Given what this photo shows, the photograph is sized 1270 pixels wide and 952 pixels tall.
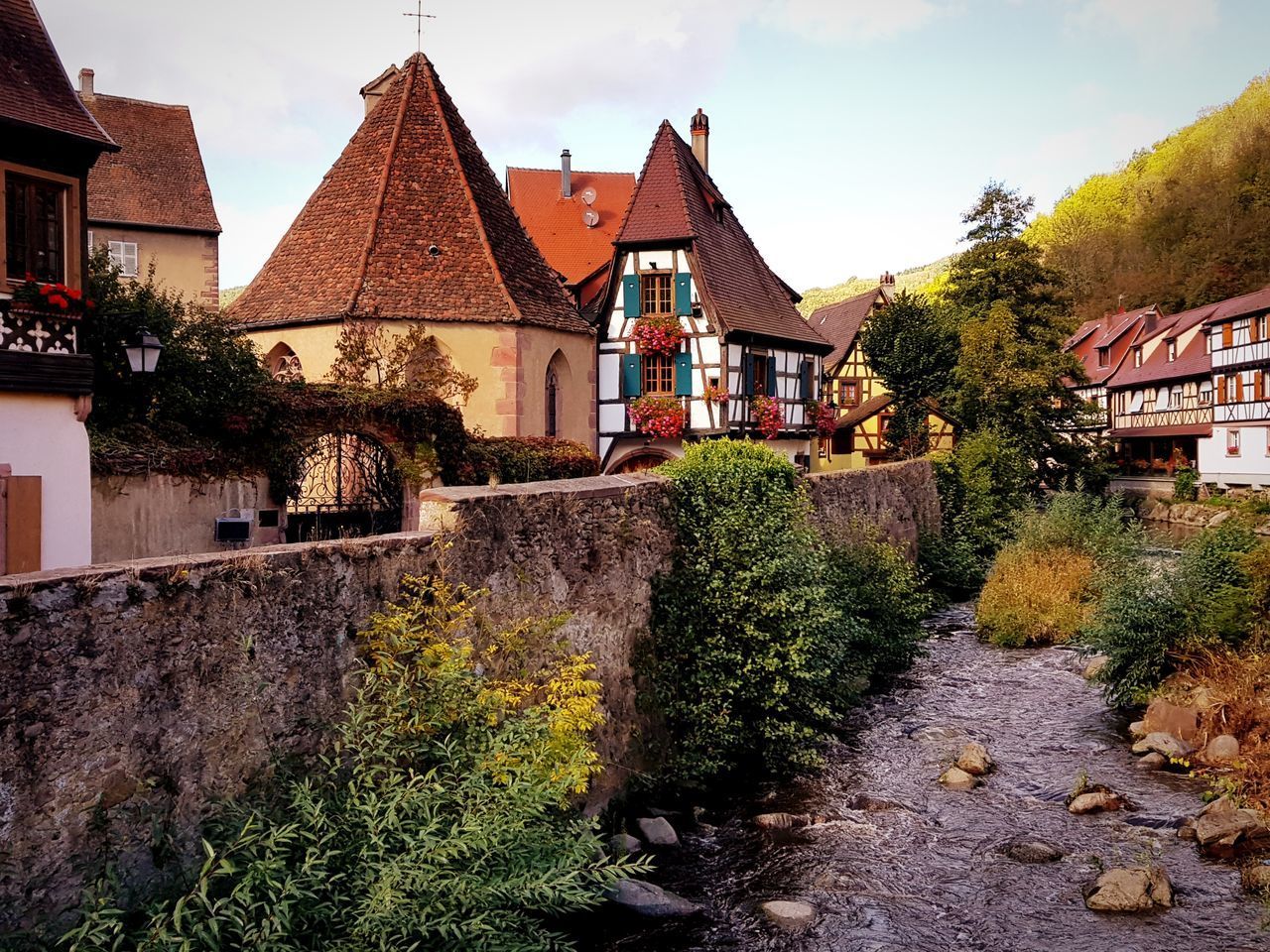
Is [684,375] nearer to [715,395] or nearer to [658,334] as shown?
[715,395]

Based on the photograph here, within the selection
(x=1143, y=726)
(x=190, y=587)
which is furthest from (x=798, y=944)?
(x=1143, y=726)

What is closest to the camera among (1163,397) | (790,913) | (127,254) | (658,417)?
(790,913)

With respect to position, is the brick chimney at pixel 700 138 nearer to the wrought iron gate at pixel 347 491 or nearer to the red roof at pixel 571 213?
the red roof at pixel 571 213

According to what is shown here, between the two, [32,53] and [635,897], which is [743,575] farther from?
[32,53]

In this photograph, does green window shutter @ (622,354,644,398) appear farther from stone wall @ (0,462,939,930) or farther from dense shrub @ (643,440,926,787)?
stone wall @ (0,462,939,930)

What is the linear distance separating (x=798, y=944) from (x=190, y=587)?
5.39 m

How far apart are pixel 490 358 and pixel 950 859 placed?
14.3 meters

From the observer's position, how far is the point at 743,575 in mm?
11578

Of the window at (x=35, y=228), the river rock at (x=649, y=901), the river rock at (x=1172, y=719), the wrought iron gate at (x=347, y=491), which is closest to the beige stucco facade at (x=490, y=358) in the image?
the wrought iron gate at (x=347, y=491)

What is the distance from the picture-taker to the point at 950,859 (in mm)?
9742

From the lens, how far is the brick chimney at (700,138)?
3328 centimetres

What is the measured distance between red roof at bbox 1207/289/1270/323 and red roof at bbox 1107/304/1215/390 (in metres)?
1.83

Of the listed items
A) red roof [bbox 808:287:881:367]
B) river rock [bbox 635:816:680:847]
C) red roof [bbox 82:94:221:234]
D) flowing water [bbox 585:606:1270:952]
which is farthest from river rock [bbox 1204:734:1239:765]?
red roof [bbox 808:287:881:367]

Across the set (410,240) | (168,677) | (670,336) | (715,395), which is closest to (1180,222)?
(715,395)
